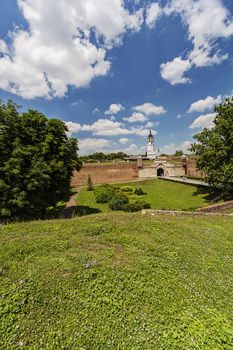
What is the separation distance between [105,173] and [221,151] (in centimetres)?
2505

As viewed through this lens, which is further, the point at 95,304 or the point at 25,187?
the point at 25,187

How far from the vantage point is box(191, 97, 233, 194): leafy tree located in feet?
53.1

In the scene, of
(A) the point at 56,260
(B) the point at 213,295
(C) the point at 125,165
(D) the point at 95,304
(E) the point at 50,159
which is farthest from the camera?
(C) the point at 125,165

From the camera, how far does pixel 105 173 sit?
3856cm

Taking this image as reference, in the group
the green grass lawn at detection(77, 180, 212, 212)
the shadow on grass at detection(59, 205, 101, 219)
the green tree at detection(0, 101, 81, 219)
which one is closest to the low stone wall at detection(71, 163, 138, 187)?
the green grass lawn at detection(77, 180, 212, 212)

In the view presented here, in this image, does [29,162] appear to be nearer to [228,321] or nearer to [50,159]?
[50,159]

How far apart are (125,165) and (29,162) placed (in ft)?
101

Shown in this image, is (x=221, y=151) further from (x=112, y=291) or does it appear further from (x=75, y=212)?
(x=112, y=291)

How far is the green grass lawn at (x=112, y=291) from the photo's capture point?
299 centimetres

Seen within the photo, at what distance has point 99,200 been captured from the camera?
20953 millimetres

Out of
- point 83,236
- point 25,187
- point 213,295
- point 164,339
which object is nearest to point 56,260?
point 83,236

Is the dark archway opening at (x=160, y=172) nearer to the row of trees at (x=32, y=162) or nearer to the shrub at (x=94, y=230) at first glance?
the row of trees at (x=32, y=162)

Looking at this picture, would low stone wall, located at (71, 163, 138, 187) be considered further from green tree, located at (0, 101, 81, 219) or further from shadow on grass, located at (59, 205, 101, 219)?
green tree, located at (0, 101, 81, 219)

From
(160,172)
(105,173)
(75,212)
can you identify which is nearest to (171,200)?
(75,212)
